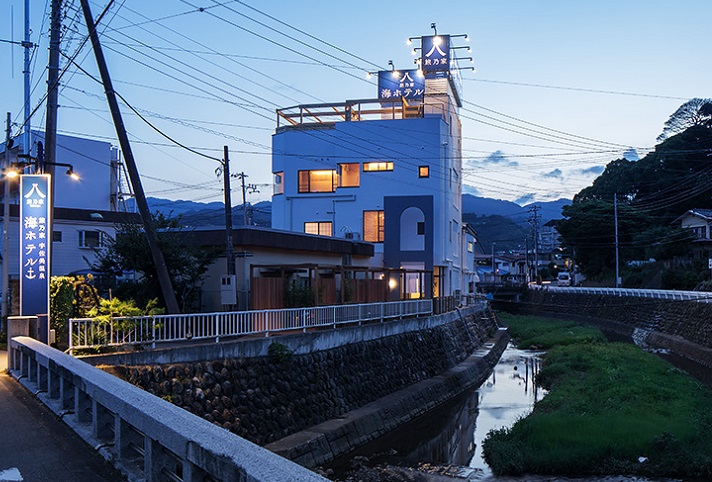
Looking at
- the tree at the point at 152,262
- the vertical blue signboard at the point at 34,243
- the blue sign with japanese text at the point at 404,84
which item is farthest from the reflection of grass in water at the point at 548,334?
the vertical blue signboard at the point at 34,243

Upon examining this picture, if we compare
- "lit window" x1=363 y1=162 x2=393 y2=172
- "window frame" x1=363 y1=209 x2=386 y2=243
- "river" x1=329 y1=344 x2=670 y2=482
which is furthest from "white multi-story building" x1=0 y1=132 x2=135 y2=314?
"river" x1=329 y1=344 x2=670 y2=482

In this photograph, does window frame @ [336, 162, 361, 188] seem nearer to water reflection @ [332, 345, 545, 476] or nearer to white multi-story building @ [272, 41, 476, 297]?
→ white multi-story building @ [272, 41, 476, 297]

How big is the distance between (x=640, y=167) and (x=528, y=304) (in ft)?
68.9

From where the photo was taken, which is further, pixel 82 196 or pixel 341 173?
pixel 82 196

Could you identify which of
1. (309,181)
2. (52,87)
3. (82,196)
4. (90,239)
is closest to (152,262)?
(52,87)

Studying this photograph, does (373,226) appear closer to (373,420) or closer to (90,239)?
(90,239)

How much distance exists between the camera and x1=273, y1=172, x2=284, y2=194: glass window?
4247 cm

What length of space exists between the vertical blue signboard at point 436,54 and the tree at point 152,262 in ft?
93.3

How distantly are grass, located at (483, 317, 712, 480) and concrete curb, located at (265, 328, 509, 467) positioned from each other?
10.3ft

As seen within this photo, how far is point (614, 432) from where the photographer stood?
15.4 metres

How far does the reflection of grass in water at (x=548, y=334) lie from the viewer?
37906mm

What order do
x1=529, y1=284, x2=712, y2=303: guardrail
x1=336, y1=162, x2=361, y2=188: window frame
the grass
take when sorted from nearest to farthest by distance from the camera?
1. the grass
2. x1=529, y1=284, x2=712, y2=303: guardrail
3. x1=336, y1=162, x2=361, y2=188: window frame

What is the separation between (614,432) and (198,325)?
34.1ft

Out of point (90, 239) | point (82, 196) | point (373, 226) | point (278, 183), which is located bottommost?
point (90, 239)
